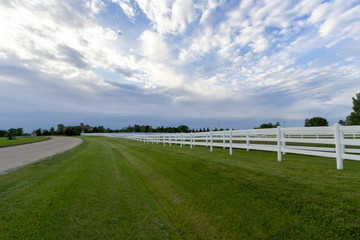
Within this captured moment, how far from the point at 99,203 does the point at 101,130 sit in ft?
402

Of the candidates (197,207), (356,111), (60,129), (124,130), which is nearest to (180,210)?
(197,207)

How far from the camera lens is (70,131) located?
91.6 metres

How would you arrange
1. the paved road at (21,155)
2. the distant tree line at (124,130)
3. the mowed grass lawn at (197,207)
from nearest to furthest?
the mowed grass lawn at (197,207)
the paved road at (21,155)
the distant tree line at (124,130)

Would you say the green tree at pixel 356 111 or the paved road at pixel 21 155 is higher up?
the green tree at pixel 356 111

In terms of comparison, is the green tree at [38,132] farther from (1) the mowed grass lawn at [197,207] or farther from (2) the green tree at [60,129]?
(1) the mowed grass lawn at [197,207]

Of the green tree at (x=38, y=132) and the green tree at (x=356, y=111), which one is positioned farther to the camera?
the green tree at (x=38, y=132)

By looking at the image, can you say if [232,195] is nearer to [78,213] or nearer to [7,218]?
[78,213]

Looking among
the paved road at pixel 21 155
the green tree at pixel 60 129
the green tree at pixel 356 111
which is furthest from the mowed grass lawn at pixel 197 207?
the green tree at pixel 60 129

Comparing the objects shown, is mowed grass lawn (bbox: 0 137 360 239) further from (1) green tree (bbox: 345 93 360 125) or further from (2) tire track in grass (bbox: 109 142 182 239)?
(1) green tree (bbox: 345 93 360 125)

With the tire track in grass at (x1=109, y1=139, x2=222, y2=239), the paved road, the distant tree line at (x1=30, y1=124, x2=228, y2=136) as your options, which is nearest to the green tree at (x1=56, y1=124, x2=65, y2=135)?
the distant tree line at (x1=30, y1=124, x2=228, y2=136)

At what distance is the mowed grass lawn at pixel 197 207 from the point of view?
11.6 ft

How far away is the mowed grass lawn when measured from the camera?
3.54 m

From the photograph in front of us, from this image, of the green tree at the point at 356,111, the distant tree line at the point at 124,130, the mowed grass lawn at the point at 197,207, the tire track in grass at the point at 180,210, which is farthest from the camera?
the distant tree line at the point at 124,130

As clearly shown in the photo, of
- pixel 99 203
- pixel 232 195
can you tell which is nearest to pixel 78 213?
pixel 99 203
